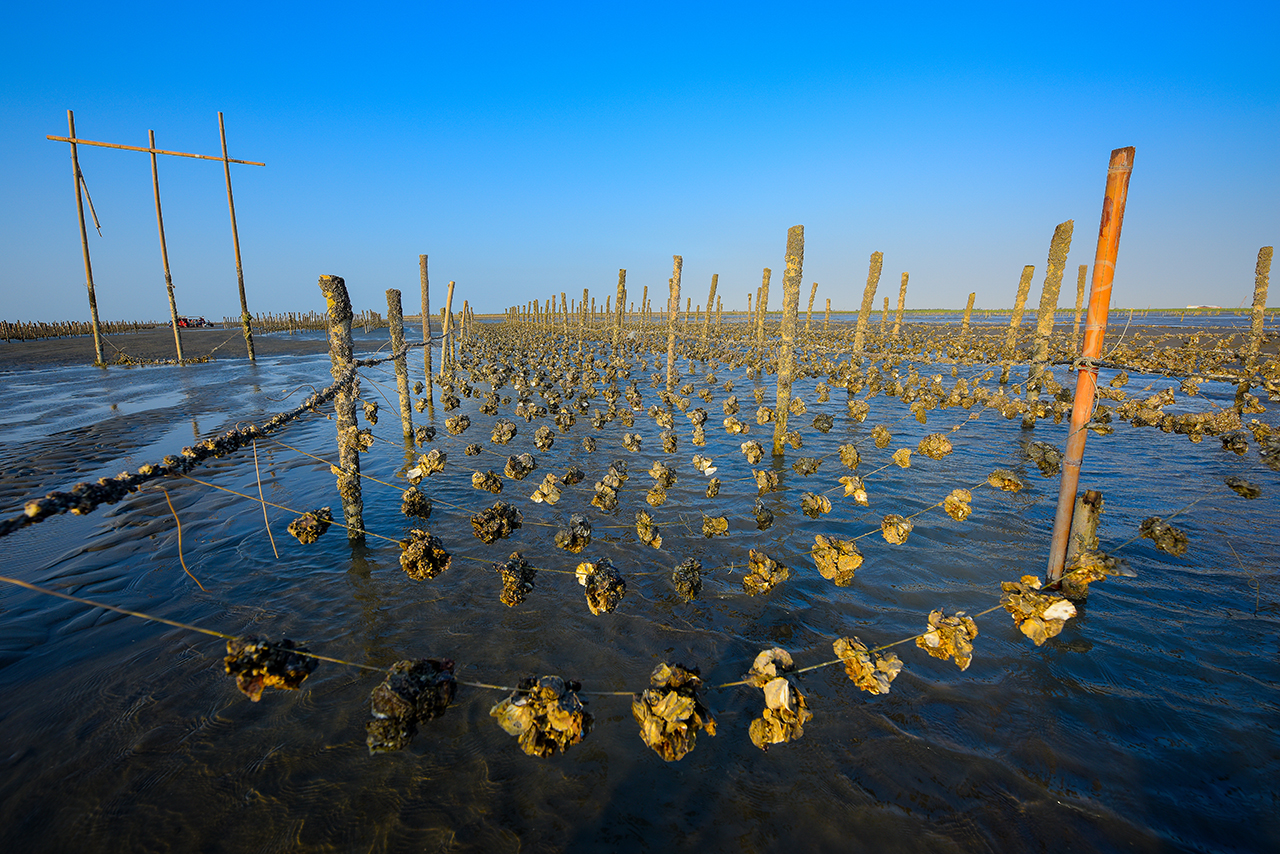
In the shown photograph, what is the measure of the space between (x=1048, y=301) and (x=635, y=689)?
Answer: 16.9 metres

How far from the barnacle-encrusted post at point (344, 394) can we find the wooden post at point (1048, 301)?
48.6 feet

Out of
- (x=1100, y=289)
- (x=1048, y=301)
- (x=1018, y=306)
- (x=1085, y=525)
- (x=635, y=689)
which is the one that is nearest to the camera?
(x=635, y=689)

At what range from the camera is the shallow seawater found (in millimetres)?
2926

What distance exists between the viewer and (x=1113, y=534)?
21.7ft

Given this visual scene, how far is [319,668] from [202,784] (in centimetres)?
104

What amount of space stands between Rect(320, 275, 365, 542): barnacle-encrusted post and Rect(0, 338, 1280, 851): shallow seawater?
2.52ft

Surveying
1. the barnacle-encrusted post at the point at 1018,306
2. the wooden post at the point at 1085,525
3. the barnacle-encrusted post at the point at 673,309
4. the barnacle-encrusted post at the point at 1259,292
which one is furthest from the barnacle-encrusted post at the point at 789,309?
the barnacle-encrusted post at the point at 1259,292

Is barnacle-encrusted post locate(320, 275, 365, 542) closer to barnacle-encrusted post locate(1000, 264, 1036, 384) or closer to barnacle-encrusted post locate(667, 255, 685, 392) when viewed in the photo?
barnacle-encrusted post locate(667, 255, 685, 392)

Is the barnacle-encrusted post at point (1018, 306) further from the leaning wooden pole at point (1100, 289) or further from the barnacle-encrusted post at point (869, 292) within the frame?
the leaning wooden pole at point (1100, 289)

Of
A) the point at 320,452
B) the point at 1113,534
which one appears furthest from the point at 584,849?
the point at 320,452

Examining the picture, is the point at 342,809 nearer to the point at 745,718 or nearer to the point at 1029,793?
the point at 745,718

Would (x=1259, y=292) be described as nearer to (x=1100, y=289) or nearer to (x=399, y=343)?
(x=1100, y=289)

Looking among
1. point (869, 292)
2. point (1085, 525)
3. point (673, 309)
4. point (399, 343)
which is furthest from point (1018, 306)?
point (399, 343)

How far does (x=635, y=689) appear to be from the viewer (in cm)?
395
